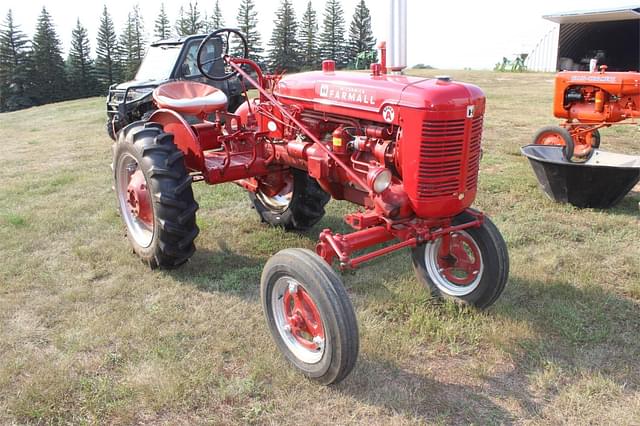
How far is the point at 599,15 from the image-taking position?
13.6 meters

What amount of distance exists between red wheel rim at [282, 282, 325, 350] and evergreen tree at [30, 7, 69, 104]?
5144 cm

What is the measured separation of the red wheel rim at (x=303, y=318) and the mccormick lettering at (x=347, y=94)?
1.13 m

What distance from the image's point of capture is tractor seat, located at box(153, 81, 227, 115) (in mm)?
4383

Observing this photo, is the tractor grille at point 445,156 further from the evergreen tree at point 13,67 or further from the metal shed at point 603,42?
the evergreen tree at point 13,67

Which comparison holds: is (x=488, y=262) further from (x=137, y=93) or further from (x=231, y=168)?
(x=137, y=93)

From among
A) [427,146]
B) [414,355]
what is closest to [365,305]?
[414,355]

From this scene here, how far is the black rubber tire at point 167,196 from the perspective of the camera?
3.71 meters

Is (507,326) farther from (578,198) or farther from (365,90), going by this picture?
(578,198)

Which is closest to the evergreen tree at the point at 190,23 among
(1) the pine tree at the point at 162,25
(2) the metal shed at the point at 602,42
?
(1) the pine tree at the point at 162,25

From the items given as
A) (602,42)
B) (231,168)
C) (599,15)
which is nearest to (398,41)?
(231,168)

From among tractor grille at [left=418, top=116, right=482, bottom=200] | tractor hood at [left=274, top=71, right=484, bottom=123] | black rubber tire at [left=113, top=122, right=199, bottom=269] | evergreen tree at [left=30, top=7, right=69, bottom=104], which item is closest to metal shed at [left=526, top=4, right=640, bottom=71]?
tractor hood at [left=274, top=71, right=484, bottom=123]

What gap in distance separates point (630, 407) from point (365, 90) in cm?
211

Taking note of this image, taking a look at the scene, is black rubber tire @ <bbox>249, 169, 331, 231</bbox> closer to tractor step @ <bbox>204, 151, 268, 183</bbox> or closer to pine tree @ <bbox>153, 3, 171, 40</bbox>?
tractor step @ <bbox>204, 151, 268, 183</bbox>

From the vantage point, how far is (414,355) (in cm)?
304
